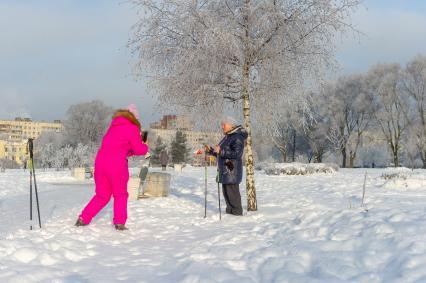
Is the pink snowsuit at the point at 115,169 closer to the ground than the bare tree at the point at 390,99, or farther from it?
closer to the ground

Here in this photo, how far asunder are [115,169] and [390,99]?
4539cm

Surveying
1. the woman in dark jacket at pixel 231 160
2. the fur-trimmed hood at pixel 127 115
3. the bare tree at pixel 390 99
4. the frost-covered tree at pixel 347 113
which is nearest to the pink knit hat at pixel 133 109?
the fur-trimmed hood at pixel 127 115

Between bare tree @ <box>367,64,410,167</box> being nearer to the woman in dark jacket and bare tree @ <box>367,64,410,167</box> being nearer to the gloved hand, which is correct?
the woman in dark jacket

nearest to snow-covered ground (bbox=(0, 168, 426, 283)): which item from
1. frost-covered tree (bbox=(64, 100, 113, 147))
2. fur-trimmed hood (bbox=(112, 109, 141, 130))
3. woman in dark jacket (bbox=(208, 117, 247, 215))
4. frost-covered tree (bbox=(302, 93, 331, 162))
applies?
woman in dark jacket (bbox=(208, 117, 247, 215))

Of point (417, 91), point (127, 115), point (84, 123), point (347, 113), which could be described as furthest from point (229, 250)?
point (84, 123)

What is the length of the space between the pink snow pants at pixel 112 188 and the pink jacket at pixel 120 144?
8 cm

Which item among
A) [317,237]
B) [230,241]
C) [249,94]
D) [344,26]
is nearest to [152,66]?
[249,94]

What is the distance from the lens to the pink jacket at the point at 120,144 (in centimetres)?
684

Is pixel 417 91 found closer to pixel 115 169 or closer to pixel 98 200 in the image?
pixel 115 169

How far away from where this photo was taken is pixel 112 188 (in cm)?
691

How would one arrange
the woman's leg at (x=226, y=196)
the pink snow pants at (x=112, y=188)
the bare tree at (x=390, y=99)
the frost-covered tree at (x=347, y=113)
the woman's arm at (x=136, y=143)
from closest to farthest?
1. the pink snow pants at (x=112, y=188)
2. the woman's arm at (x=136, y=143)
3. the woman's leg at (x=226, y=196)
4. the bare tree at (x=390, y=99)
5. the frost-covered tree at (x=347, y=113)

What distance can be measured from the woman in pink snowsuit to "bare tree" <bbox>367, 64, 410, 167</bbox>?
44.0 metres

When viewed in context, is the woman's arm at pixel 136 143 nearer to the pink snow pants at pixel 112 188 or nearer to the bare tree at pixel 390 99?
the pink snow pants at pixel 112 188

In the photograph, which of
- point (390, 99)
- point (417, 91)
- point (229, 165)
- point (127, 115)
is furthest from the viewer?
point (390, 99)
